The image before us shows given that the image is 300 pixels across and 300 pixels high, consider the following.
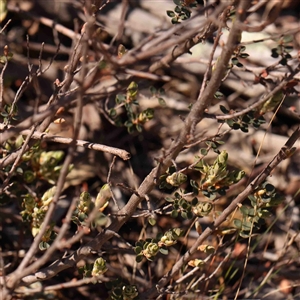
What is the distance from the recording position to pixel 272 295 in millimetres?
2680

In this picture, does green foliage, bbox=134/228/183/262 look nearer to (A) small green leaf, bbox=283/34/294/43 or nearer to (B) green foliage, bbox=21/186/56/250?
(B) green foliage, bbox=21/186/56/250

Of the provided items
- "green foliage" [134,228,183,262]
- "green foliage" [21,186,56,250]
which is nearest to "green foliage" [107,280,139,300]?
"green foliage" [134,228,183,262]

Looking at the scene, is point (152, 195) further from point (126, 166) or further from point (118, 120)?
point (118, 120)

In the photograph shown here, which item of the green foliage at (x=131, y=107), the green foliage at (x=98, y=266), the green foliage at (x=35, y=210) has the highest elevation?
the green foliage at (x=131, y=107)

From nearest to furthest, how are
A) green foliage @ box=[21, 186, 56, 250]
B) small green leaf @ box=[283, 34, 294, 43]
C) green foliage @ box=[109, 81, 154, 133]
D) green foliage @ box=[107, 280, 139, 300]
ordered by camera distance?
Result: small green leaf @ box=[283, 34, 294, 43] → green foliage @ box=[107, 280, 139, 300] → green foliage @ box=[21, 186, 56, 250] → green foliage @ box=[109, 81, 154, 133]

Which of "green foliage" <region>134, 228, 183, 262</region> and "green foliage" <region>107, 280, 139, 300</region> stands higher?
"green foliage" <region>134, 228, 183, 262</region>

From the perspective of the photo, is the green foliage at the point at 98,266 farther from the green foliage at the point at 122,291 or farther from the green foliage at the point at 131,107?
the green foliage at the point at 131,107

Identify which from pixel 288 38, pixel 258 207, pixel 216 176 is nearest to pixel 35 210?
pixel 216 176

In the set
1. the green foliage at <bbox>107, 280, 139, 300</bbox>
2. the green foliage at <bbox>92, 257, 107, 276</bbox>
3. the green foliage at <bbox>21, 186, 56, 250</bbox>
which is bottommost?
the green foliage at <bbox>107, 280, 139, 300</bbox>

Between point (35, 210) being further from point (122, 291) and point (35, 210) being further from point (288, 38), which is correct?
point (288, 38)

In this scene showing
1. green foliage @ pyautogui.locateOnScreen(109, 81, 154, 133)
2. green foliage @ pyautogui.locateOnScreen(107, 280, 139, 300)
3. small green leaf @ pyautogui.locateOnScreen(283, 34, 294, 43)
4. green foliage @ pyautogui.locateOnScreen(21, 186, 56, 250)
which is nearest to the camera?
small green leaf @ pyautogui.locateOnScreen(283, 34, 294, 43)

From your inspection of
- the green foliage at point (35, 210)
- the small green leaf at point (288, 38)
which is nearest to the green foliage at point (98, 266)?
the green foliage at point (35, 210)

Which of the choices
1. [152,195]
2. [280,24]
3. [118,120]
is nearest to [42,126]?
[118,120]

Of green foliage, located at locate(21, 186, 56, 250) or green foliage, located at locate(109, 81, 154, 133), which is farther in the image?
green foliage, located at locate(109, 81, 154, 133)
